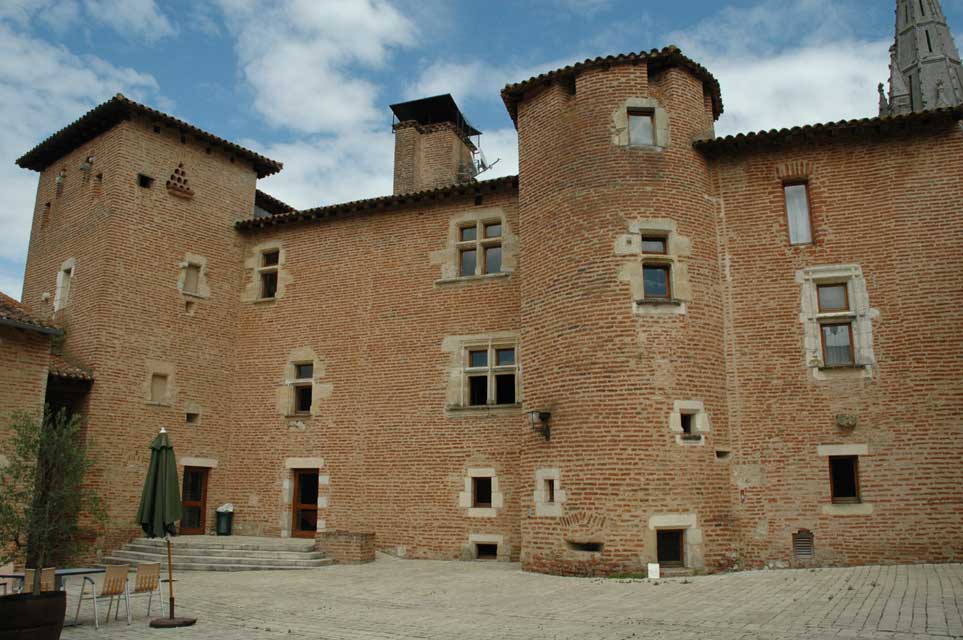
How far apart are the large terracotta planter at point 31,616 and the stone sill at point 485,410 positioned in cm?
950

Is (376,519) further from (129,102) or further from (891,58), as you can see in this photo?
(891,58)

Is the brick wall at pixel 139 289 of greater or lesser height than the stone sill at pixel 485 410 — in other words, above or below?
above

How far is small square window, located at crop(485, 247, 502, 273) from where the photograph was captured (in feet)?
55.3

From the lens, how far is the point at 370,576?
42.7 feet

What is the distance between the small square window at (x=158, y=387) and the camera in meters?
17.2

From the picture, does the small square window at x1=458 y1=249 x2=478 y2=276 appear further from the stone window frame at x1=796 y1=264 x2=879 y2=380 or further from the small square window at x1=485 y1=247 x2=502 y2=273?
the stone window frame at x1=796 y1=264 x2=879 y2=380

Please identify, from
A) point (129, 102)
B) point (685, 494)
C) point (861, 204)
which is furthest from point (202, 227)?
point (861, 204)

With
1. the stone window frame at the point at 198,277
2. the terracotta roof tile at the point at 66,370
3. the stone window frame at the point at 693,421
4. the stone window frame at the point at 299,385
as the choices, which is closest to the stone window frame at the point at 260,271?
the stone window frame at the point at 198,277

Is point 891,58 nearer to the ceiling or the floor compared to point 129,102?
nearer to the ceiling

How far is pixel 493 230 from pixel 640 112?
4.23 meters

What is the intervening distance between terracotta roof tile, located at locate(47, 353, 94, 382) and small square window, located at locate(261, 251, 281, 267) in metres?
5.00

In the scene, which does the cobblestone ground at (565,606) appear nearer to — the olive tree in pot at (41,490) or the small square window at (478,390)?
the olive tree in pot at (41,490)

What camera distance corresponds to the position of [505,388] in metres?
16.2

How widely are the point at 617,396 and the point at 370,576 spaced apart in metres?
5.20
